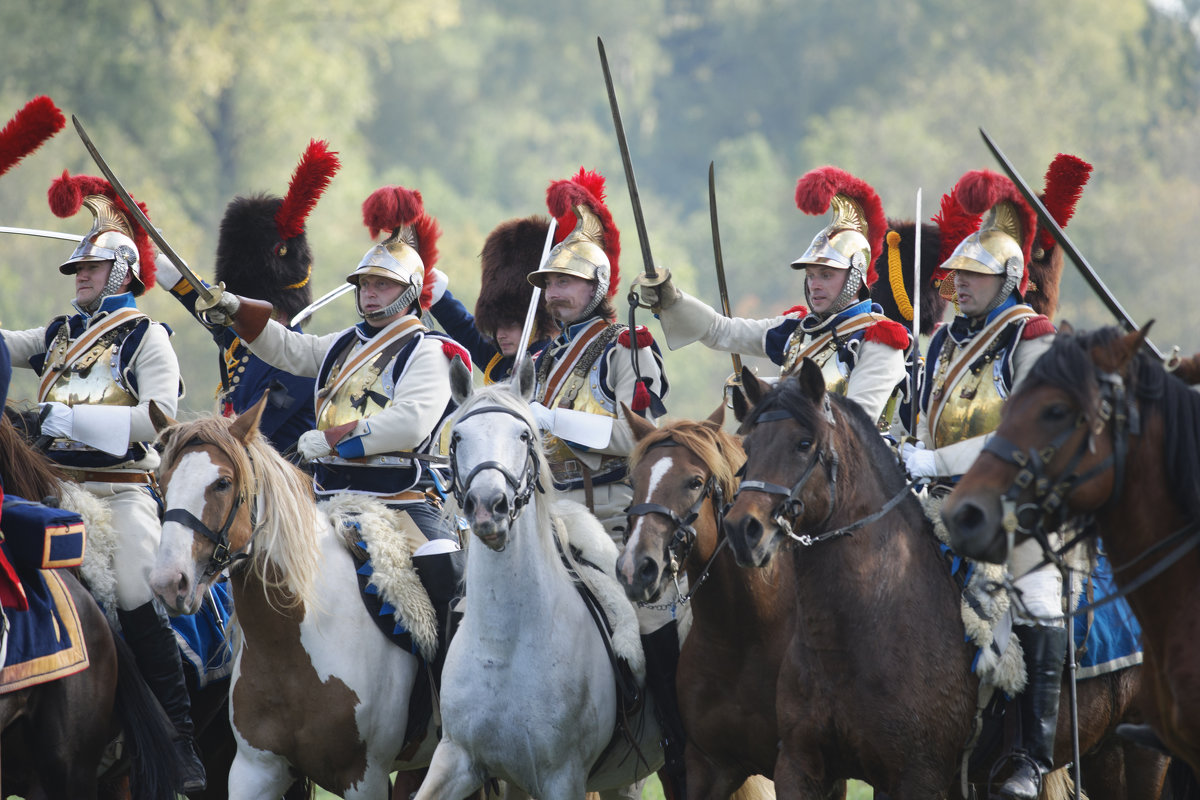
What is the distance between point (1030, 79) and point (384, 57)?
1823 cm

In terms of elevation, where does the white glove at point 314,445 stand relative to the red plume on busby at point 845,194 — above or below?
below

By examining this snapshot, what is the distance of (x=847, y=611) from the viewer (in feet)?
19.0

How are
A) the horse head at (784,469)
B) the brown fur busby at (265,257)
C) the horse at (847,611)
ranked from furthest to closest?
the brown fur busby at (265,257) < the horse at (847,611) < the horse head at (784,469)

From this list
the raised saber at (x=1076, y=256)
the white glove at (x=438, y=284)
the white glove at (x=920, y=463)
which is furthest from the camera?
the white glove at (x=438, y=284)

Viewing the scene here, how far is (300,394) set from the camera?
8.93m

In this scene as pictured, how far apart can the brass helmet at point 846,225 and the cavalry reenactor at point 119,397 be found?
3385 millimetres

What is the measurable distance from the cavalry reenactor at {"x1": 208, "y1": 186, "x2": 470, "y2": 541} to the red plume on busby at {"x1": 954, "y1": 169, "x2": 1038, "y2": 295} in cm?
255

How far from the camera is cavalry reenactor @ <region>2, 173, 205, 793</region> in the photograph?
7266mm

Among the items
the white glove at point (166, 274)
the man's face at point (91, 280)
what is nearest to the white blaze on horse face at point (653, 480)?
the man's face at point (91, 280)

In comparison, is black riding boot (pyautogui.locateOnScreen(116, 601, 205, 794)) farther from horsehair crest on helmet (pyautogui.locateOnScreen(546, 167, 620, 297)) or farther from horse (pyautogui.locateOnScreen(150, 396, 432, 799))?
horsehair crest on helmet (pyautogui.locateOnScreen(546, 167, 620, 297))

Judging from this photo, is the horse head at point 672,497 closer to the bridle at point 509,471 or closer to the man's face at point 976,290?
the bridle at point 509,471

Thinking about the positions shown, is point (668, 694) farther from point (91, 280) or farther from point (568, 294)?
point (91, 280)

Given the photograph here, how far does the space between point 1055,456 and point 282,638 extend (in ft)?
11.7

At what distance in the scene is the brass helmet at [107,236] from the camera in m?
7.99
